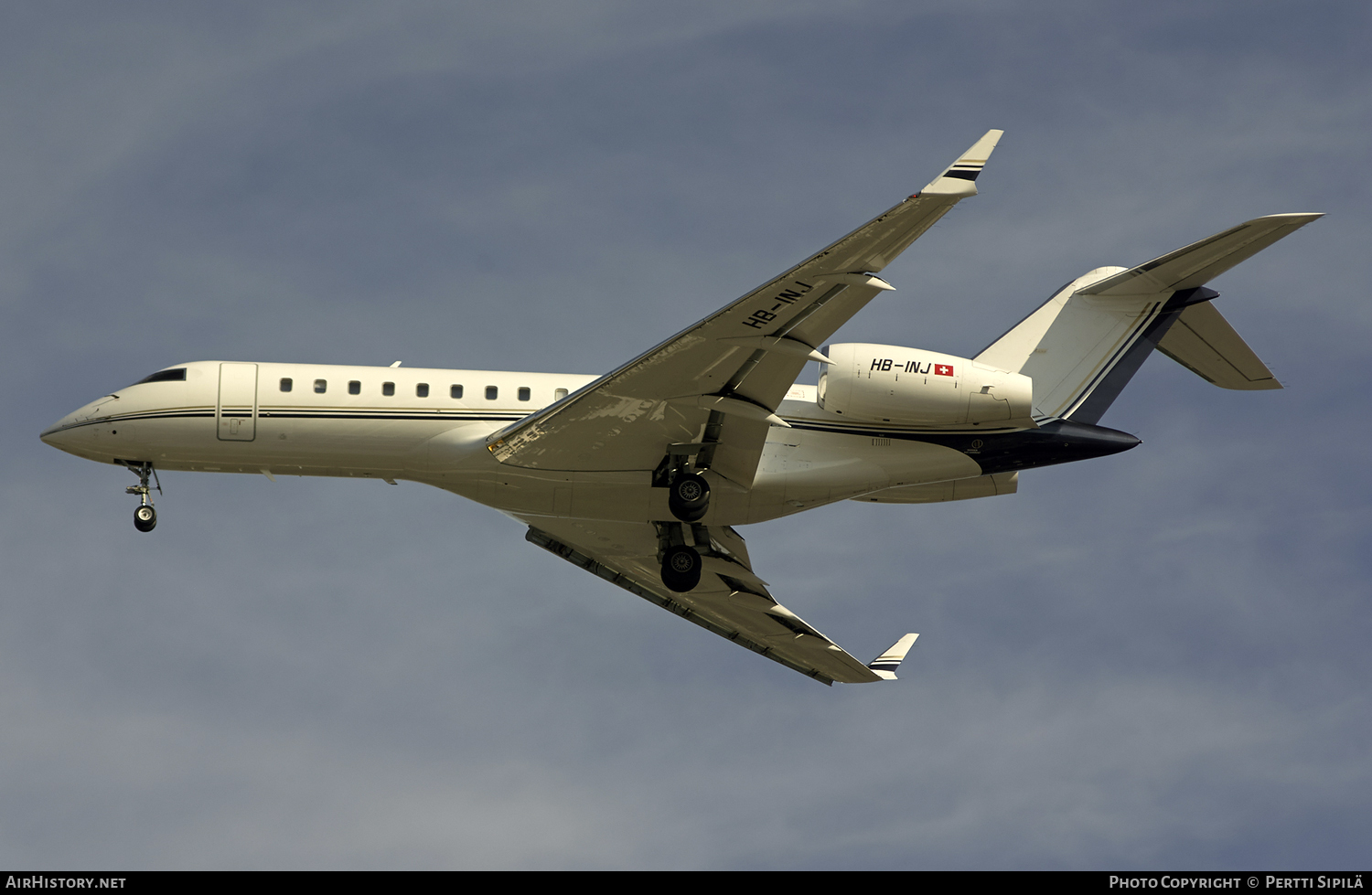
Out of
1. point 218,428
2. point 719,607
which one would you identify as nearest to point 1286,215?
point 719,607

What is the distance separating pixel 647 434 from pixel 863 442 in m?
3.39

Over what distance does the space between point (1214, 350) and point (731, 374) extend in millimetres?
8758

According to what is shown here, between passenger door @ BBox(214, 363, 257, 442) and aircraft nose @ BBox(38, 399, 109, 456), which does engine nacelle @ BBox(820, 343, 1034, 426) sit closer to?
passenger door @ BBox(214, 363, 257, 442)

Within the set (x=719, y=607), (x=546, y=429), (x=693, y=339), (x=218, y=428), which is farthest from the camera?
(x=719, y=607)

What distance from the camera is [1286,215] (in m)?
19.5

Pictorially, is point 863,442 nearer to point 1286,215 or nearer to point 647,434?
point 647,434

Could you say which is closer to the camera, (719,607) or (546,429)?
(546,429)

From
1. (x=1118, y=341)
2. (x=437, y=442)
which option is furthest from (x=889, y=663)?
(x=437, y=442)

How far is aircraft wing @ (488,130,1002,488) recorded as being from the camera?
16562 millimetres

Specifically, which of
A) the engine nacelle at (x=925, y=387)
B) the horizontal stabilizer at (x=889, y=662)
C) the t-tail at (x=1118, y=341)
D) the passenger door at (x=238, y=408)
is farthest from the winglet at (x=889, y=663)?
the passenger door at (x=238, y=408)

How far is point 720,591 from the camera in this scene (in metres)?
25.6

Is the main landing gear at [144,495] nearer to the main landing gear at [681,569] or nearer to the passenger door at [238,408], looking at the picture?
the passenger door at [238,408]

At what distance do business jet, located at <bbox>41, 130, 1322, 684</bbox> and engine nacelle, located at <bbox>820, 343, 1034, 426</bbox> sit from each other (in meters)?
0.03
